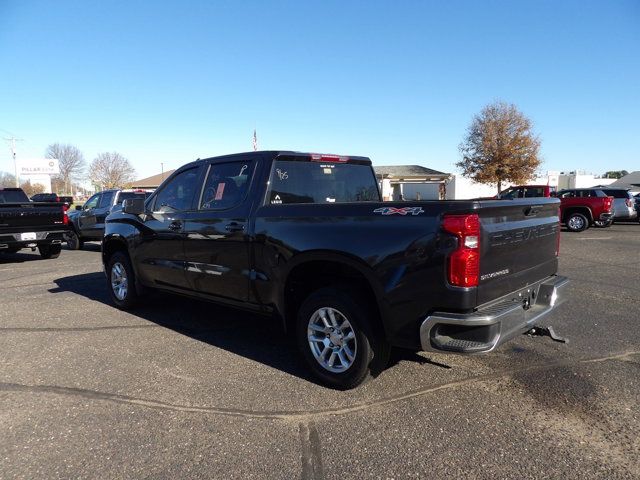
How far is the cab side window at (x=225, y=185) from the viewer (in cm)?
457

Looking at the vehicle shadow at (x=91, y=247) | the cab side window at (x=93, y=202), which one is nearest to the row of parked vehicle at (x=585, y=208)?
the cab side window at (x=93, y=202)

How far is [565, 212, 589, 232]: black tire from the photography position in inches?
741

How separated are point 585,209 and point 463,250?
1843 centimetres

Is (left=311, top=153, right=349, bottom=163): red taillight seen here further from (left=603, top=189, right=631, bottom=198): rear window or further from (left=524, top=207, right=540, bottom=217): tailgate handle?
(left=603, top=189, right=631, bottom=198): rear window

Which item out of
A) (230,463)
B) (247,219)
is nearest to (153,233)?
(247,219)

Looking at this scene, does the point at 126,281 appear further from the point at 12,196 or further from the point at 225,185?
the point at 12,196

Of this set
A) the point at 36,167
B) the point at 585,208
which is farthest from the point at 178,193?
the point at 36,167

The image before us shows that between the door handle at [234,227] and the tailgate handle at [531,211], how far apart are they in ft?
8.06

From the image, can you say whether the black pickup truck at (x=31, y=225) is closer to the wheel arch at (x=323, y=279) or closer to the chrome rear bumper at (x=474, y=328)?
the wheel arch at (x=323, y=279)

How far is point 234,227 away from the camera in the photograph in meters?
4.47

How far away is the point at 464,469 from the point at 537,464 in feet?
1.44

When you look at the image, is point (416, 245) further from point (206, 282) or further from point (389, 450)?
point (206, 282)

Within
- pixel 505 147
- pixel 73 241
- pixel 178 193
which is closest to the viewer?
pixel 178 193

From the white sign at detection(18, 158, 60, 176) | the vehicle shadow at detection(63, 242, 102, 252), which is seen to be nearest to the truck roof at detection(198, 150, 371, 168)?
the vehicle shadow at detection(63, 242, 102, 252)
